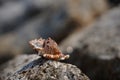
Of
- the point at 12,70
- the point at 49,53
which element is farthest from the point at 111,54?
the point at 49,53

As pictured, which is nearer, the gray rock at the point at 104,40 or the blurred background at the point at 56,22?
the gray rock at the point at 104,40

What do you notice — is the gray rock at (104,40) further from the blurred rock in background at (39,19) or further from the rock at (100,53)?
the blurred rock in background at (39,19)

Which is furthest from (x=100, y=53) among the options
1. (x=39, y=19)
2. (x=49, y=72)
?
(x=39, y=19)

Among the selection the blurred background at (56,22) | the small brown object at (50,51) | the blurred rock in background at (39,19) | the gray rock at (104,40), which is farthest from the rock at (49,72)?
the blurred rock in background at (39,19)

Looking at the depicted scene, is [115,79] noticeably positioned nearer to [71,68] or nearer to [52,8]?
[71,68]

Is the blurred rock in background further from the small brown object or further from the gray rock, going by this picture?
the small brown object

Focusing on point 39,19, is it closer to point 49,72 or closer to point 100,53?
point 100,53

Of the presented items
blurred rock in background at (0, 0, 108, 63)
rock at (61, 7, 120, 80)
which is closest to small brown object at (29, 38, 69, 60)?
Result: rock at (61, 7, 120, 80)
